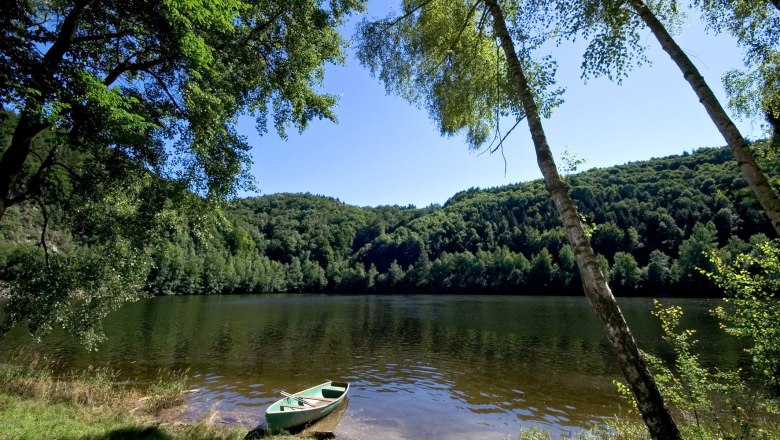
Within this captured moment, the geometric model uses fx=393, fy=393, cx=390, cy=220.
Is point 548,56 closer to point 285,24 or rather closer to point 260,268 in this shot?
point 285,24

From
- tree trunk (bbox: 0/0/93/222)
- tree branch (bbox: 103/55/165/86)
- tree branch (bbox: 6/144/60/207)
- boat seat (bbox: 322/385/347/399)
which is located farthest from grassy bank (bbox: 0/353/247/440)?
tree branch (bbox: 103/55/165/86)

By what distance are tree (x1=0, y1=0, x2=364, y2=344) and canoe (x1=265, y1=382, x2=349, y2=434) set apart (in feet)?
23.1

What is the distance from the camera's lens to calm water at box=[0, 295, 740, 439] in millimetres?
16766

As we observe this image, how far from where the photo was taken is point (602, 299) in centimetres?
516

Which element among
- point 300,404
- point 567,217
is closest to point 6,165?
point 567,217

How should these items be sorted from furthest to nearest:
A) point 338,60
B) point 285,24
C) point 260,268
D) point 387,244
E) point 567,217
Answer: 1. point 387,244
2. point 260,268
3. point 338,60
4. point 285,24
5. point 567,217

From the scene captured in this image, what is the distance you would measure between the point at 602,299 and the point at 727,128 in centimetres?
278

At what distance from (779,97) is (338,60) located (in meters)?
10.3

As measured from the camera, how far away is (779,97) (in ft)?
23.6

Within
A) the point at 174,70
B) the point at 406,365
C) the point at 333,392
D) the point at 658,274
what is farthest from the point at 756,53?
the point at 658,274

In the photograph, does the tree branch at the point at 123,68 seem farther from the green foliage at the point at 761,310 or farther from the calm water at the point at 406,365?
the calm water at the point at 406,365

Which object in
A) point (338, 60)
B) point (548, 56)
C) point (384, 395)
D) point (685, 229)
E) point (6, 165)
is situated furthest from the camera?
point (685, 229)

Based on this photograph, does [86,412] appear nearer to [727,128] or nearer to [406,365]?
[727,128]

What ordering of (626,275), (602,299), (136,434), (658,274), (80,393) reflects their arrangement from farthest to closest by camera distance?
(626,275), (658,274), (80,393), (136,434), (602,299)
